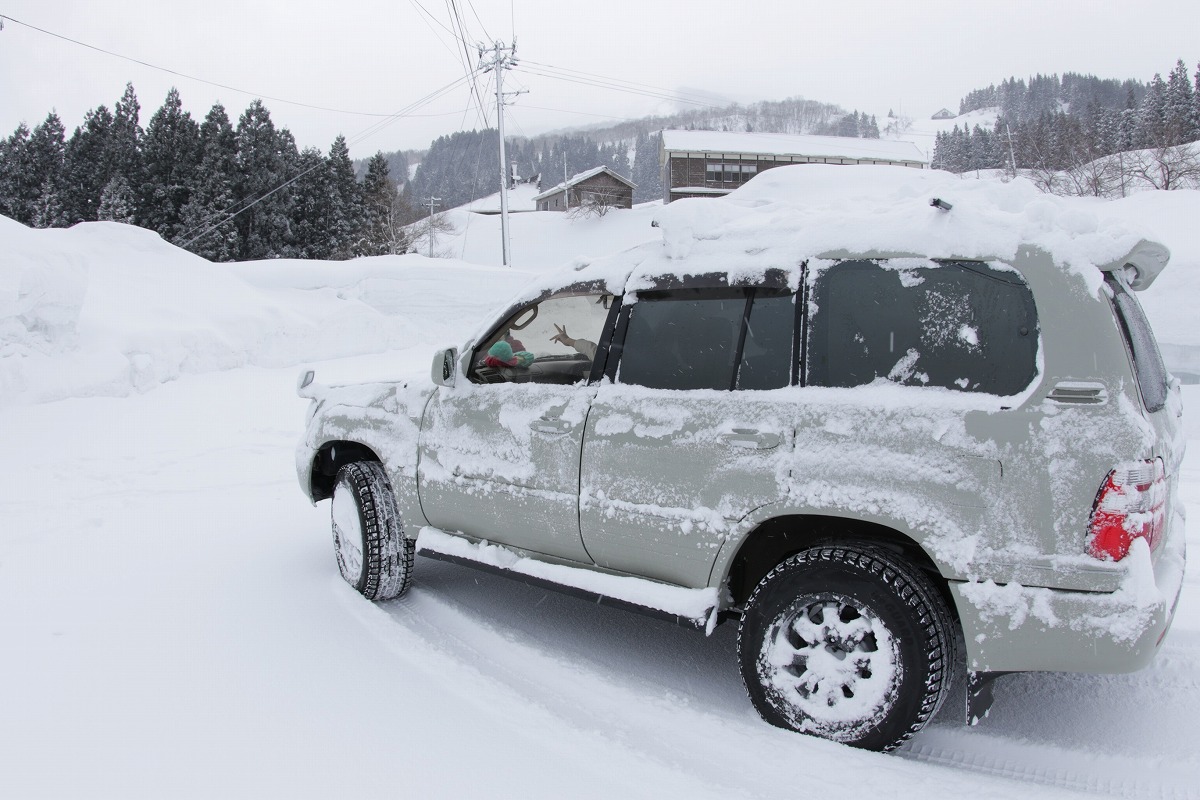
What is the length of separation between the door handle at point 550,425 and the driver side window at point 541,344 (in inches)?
8.2

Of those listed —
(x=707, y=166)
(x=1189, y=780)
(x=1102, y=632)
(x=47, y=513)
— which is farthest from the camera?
(x=707, y=166)

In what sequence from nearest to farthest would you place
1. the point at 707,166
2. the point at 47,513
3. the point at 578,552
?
the point at 578,552
the point at 47,513
the point at 707,166

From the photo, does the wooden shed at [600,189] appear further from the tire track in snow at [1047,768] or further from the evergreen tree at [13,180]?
the tire track in snow at [1047,768]

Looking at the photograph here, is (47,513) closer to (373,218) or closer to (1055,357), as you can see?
(1055,357)

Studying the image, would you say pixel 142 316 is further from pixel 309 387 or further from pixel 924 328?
pixel 924 328

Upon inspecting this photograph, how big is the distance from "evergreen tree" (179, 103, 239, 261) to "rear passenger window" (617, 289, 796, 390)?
44892mm

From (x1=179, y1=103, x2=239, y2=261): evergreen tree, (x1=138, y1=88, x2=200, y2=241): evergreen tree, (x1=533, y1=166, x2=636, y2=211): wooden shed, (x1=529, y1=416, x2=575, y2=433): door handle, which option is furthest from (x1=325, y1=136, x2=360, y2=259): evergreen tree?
(x1=529, y1=416, x2=575, y2=433): door handle

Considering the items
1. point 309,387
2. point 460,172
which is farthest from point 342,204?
point 460,172

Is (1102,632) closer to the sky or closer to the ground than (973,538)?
closer to the ground

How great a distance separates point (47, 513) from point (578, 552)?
4.60 meters

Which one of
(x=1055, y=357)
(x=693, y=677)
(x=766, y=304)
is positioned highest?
(x=766, y=304)

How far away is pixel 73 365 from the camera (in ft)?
30.6

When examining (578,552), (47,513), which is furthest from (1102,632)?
(47,513)

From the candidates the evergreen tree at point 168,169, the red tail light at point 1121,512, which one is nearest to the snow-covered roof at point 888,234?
the red tail light at point 1121,512
